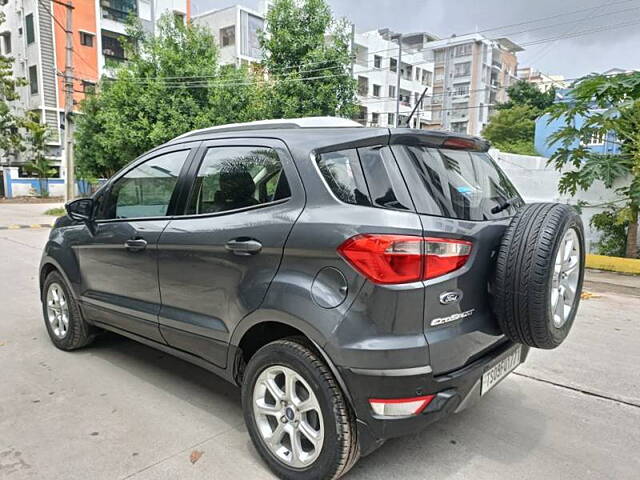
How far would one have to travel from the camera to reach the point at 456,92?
5788 centimetres

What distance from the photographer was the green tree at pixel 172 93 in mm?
15141

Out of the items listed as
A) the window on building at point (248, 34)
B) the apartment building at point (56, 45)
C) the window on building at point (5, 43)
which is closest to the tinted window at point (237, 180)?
the apartment building at point (56, 45)

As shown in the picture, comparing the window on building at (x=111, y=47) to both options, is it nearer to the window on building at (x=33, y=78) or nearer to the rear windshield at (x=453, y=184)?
the window on building at (x=33, y=78)

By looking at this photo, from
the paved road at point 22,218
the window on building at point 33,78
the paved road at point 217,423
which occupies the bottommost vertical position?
the paved road at point 22,218

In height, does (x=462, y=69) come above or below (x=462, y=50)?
below

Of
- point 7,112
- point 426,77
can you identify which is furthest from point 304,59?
point 426,77

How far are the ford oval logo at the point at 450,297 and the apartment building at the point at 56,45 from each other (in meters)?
29.8

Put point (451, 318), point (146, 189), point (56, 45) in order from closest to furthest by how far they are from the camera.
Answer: point (451, 318) < point (146, 189) < point (56, 45)

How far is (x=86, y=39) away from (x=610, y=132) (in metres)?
30.1

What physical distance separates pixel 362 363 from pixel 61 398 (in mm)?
2381

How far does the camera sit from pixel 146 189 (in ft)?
11.1

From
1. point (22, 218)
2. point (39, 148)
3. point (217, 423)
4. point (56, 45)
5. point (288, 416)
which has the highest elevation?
point (56, 45)

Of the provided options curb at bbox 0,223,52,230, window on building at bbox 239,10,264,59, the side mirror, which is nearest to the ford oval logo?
the side mirror

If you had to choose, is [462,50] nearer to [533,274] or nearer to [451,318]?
[533,274]
